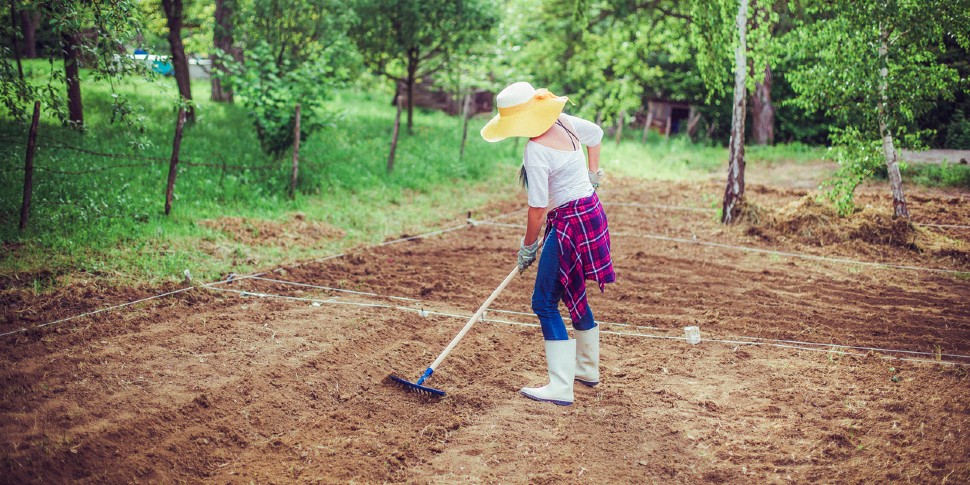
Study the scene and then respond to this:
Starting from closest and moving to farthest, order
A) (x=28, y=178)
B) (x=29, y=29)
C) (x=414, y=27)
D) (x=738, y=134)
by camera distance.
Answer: (x=28, y=178) < (x=738, y=134) < (x=414, y=27) < (x=29, y=29)

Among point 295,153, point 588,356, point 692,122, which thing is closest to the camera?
point 588,356

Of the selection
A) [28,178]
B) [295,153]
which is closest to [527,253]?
[28,178]

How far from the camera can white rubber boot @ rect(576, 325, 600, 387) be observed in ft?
16.1

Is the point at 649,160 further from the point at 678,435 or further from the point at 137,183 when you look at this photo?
the point at 678,435

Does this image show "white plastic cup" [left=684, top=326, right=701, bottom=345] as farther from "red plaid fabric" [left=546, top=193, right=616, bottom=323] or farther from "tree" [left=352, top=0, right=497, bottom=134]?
"tree" [left=352, top=0, right=497, bottom=134]

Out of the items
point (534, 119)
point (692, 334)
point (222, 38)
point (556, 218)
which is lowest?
point (692, 334)

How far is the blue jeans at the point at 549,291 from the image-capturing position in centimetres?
462

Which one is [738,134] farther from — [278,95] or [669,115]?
[669,115]

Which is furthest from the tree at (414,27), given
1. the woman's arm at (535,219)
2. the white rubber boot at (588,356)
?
the white rubber boot at (588,356)

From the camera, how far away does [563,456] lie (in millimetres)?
4094

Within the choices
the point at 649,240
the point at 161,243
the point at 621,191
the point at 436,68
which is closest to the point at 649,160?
the point at 621,191

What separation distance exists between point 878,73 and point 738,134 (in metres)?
1.80

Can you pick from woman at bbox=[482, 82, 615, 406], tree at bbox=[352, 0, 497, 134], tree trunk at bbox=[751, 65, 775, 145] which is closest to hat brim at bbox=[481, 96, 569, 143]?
woman at bbox=[482, 82, 615, 406]

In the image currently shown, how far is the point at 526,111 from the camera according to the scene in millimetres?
4543
